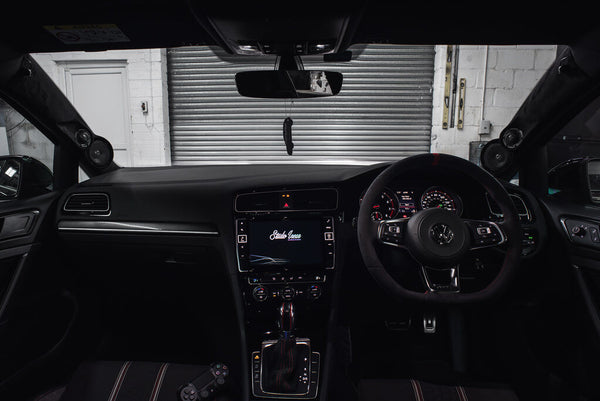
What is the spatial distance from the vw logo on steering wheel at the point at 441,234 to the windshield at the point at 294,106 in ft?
10.0

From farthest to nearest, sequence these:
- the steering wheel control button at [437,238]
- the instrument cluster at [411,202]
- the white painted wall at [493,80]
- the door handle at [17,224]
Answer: the white painted wall at [493,80]
the door handle at [17,224]
the instrument cluster at [411,202]
the steering wheel control button at [437,238]

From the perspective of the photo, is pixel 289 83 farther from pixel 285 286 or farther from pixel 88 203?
pixel 88 203

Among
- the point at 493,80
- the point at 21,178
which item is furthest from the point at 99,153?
the point at 493,80

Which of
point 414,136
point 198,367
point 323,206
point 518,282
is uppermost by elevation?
point 414,136

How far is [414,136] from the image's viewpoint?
14.1ft

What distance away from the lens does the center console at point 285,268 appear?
1.70m

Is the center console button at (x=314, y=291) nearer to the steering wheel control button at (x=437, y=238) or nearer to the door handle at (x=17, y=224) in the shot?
the steering wheel control button at (x=437, y=238)

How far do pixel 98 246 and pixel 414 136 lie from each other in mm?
3533

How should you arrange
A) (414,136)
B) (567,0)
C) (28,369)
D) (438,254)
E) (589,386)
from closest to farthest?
(438,254) → (567,0) → (589,386) → (28,369) → (414,136)

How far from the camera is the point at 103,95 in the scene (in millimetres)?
4188

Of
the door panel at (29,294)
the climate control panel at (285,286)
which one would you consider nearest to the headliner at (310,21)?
the door panel at (29,294)

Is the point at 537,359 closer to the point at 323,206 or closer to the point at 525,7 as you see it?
the point at 323,206

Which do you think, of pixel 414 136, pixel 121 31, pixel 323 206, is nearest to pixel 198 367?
pixel 323 206

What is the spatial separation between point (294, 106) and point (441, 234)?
10.8 feet
